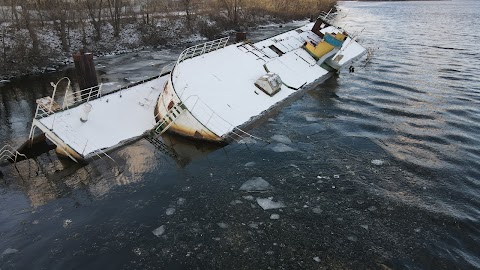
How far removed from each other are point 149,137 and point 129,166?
2.47 metres

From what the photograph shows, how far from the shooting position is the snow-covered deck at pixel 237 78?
14.2 m

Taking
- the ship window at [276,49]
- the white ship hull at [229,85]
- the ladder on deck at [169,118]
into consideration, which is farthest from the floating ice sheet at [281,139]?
the ship window at [276,49]

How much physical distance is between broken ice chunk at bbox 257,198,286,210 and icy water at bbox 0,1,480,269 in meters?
0.03

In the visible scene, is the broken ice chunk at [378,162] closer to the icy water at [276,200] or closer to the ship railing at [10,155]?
the icy water at [276,200]

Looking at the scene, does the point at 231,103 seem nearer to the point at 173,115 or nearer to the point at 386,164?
the point at 173,115

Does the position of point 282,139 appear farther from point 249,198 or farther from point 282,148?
point 249,198

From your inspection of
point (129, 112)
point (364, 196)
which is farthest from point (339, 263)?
point (129, 112)

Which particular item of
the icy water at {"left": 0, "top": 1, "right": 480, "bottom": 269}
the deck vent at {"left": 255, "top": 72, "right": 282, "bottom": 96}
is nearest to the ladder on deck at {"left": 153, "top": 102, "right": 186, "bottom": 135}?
the icy water at {"left": 0, "top": 1, "right": 480, "bottom": 269}

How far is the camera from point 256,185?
34.4 ft

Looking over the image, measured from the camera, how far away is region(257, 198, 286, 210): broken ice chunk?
9515 millimetres

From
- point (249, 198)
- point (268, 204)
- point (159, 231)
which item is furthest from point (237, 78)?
point (159, 231)

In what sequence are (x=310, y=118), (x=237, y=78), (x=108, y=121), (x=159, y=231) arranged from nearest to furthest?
(x=159, y=231)
(x=108, y=121)
(x=310, y=118)
(x=237, y=78)

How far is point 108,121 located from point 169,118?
245 centimetres

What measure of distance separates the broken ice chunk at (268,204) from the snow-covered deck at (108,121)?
6.50 metres
